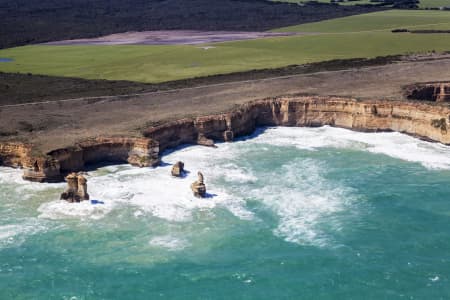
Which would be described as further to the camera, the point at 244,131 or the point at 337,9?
the point at 337,9

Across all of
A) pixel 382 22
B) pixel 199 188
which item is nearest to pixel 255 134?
pixel 199 188

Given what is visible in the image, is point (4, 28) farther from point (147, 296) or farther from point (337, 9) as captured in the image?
point (147, 296)

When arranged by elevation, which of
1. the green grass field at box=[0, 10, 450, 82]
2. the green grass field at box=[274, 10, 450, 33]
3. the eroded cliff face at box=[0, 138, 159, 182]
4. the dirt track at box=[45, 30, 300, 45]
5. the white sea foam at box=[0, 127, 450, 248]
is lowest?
the white sea foam at box=[0, 127, 450, 248]

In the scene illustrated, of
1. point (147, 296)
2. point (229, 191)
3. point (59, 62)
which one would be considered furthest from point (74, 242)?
point (59, 62)

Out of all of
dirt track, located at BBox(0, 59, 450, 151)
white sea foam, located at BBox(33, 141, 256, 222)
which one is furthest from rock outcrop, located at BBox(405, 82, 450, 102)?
white sea foam, located at BBox(33, 141, 256, 222)

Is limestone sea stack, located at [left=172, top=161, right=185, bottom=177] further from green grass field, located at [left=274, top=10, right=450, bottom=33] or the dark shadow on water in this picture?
green grass field, located at [left=274, top=10, right=450, bottom=33]

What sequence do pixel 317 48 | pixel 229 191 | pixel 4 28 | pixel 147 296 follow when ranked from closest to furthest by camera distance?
pixel 147 296 < pixel 229 191 < pixel 317 48 < pixel 4 28

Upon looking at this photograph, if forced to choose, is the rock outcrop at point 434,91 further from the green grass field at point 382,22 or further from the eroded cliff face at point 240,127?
the green grass field at point 382,22

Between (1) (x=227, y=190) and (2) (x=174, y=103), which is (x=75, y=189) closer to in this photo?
(1) (x=227, y=190)
